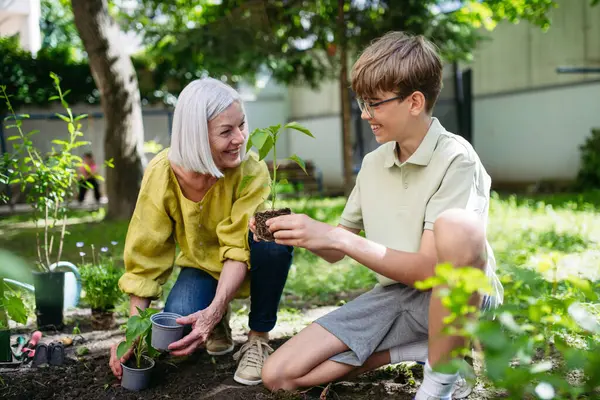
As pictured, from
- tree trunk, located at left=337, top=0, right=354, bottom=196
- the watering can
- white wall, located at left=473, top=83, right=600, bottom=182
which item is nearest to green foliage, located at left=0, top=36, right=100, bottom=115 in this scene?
tree trunk, located at left=337, top=0, right=354, bottom=196

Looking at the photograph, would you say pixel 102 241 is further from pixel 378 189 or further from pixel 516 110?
pixel 516 110

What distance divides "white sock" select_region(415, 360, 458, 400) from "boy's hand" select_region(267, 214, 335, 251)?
0.50 meters

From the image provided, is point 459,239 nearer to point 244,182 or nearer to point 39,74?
point 244,182

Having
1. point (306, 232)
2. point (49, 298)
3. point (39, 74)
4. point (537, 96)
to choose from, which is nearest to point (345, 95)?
point (537, 96)

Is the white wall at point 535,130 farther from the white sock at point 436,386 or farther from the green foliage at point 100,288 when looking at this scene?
the white sock at point 436,386

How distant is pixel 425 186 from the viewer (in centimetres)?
199

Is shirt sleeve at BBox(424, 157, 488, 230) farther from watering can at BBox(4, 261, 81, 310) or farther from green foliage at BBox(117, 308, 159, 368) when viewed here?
watering can at BBox(4, 261, 81, 310)

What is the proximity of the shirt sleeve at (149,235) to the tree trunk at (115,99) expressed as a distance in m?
5.78

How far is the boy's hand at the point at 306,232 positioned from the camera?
1.82 m

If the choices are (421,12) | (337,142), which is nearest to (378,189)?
(421,12)

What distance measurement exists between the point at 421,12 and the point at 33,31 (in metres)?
6.12

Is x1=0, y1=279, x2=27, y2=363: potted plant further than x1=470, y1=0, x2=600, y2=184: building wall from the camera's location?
No

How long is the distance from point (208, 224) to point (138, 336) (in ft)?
1.99

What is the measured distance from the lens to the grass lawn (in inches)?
155
